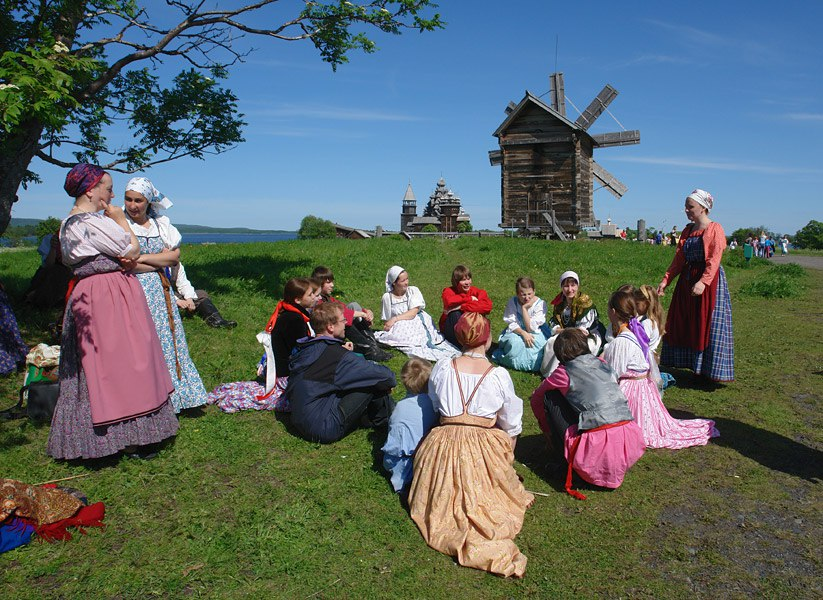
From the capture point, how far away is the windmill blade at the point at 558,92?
93.1ft

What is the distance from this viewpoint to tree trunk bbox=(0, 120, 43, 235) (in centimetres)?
683

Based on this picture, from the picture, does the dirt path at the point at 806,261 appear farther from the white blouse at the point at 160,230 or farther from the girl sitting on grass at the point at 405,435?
the white blouse at the point at 160,230

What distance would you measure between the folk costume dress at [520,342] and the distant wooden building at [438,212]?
3059 cm

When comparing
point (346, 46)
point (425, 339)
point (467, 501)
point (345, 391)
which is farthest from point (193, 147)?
point (467, 501)

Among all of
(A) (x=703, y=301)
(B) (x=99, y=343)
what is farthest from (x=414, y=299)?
(B) (x=99, y=343)

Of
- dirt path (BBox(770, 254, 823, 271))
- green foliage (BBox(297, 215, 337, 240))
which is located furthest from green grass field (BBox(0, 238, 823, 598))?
green foliage (BBox(297, 215, 337, 240))

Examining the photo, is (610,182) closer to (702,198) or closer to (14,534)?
(702,198)

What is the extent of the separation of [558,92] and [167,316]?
27.2 meters

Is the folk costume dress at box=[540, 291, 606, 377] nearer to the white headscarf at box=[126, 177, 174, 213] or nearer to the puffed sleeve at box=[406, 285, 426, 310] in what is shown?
the puffed sleeve at box=[406, 285, 426, 310]

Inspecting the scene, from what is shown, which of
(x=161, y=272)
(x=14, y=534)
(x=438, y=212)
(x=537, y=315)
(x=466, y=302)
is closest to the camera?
(x=14, y=534)

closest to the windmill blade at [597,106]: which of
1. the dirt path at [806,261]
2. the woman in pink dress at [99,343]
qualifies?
the dirt path at [806,261]

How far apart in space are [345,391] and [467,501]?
187cm

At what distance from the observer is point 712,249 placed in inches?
268

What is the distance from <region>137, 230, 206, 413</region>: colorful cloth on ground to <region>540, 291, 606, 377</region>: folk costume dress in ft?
13.6
